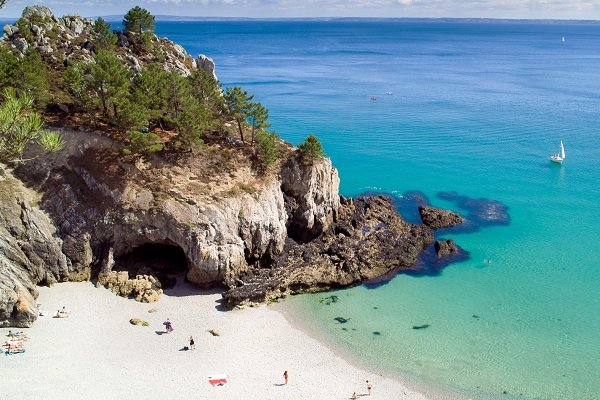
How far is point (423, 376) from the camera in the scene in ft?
113

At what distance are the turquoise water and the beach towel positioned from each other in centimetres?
961

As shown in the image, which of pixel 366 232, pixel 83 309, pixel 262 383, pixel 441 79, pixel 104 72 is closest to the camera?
pixel 262 383

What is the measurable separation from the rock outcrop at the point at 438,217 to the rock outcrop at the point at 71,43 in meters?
32.2

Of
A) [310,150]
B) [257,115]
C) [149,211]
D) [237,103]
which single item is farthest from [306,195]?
[149,211]

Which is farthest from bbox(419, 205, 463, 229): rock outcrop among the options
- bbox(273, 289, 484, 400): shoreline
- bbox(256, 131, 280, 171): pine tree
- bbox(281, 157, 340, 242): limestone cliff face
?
bbox(273, 289, 484, 400): shoreline

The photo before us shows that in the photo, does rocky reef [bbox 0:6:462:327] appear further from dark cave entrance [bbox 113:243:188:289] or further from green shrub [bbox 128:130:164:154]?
green shrub [bbox 128:130:164:154]

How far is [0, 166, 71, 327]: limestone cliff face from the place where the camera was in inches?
1481

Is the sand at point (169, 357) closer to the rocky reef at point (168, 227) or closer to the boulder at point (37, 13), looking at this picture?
the rocky reef at point (168, 227)

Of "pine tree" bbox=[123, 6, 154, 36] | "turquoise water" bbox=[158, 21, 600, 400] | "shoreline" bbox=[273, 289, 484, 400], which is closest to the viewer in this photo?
"shoreline" bbox=[273, 289, 484, 400]

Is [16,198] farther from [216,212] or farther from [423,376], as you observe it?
[423,376]

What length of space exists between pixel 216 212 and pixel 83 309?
13.7 metres

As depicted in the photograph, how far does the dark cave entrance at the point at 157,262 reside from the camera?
43.1 metres

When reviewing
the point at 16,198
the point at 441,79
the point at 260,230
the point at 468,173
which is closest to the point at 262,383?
the point at 260,230

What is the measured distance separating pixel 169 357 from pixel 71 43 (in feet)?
154
